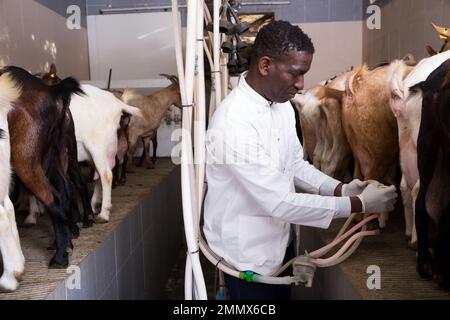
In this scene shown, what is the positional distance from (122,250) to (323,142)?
1.55 meters

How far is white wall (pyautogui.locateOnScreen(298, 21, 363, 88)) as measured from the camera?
6461mm

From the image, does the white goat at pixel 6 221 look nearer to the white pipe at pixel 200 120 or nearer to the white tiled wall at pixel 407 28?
the white pipe at pixel 200 120

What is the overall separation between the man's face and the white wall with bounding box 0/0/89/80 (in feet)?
10.7

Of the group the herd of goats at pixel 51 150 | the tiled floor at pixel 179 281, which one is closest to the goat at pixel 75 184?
the herd of goats at pixel 51 150

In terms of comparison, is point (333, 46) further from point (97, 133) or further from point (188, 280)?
point (188, 280)

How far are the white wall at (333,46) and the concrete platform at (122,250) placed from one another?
294cm

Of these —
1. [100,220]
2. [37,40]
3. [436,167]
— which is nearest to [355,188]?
[436,167]

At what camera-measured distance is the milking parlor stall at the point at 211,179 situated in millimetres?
1608

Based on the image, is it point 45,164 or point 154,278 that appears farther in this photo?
point 154,278

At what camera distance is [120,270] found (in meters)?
2.71

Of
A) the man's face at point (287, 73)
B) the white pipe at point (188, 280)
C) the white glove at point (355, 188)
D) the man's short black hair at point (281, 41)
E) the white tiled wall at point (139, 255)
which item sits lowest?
the white tiled wall at point (139, 255)

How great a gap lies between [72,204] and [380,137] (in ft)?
5.72
